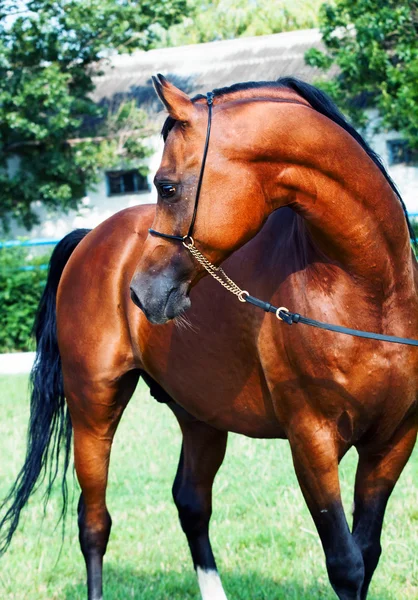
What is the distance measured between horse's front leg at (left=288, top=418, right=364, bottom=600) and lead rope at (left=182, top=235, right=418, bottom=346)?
0.35 metres

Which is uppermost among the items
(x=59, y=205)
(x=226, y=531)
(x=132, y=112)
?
(x=226, y=531)

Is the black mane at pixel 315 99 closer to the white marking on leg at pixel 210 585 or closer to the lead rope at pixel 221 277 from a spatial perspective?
the lead rope at pixel 221 277

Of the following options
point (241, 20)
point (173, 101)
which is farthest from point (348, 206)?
point (241, 20)

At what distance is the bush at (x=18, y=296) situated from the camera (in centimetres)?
1312

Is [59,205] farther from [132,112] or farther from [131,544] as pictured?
[131,544]

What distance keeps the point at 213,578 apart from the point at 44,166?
1957 cm

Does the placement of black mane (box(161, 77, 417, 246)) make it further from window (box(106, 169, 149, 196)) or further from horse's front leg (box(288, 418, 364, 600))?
window (box(106, 169, 149, 196))

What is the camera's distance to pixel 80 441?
416 cm

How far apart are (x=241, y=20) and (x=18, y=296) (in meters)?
22.9

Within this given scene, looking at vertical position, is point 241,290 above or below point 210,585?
above

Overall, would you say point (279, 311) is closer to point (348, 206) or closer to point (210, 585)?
point (348, 206)

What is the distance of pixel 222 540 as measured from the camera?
494 cm

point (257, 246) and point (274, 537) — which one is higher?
point (257, 246)

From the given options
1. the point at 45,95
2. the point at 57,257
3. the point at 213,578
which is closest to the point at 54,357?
the point at 57,257
